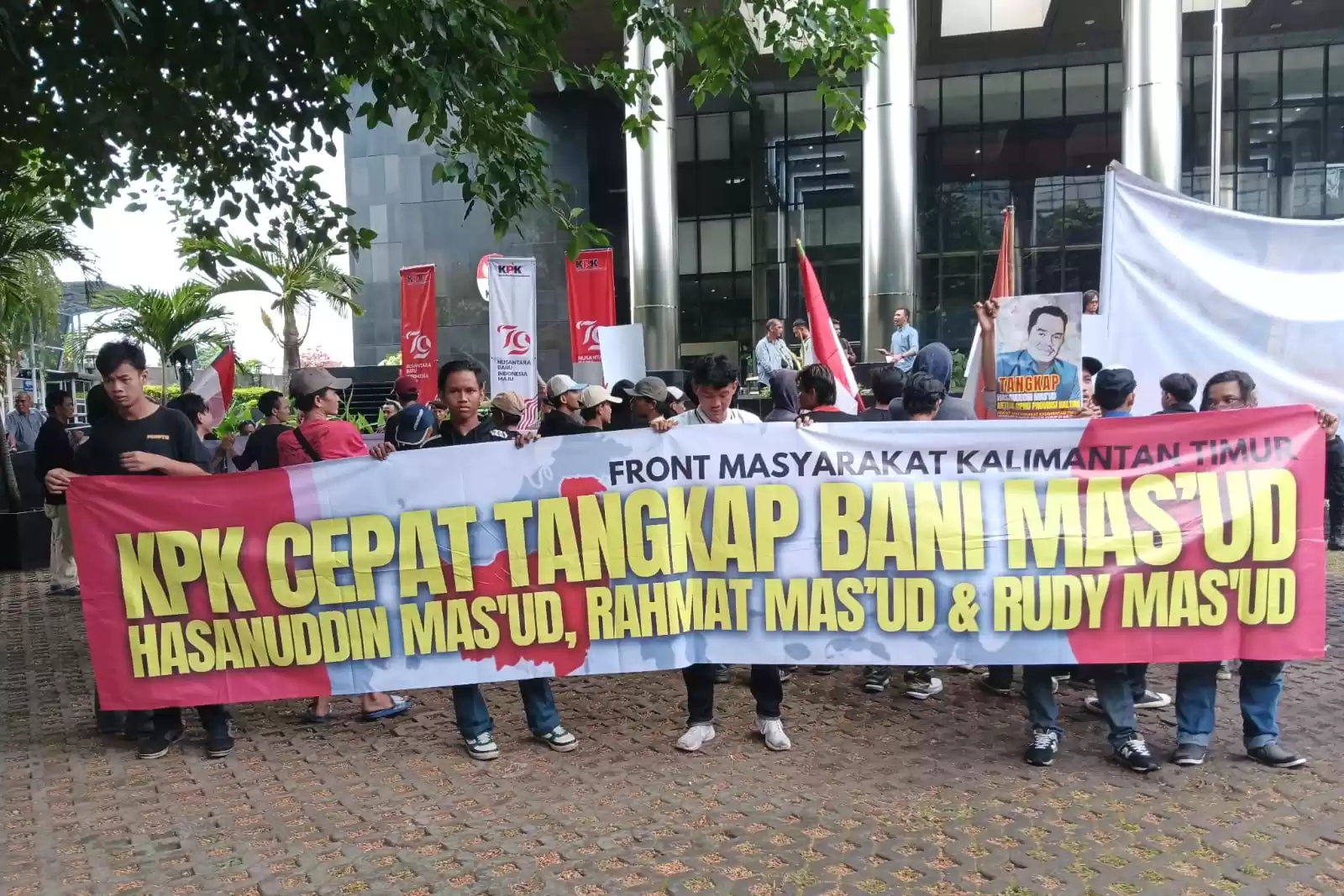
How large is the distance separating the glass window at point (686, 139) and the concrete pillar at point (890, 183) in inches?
348

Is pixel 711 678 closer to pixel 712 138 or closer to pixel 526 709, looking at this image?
pixel 526 709

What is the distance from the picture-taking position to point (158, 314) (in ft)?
74.1

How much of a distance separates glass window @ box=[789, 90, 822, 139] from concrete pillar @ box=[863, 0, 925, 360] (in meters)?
6.94

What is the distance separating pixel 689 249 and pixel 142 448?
2318cm

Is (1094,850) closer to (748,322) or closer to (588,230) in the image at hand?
(588,230)

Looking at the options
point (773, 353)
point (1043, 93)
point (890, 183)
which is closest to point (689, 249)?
point (890, 183)

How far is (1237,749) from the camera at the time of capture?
15.2 feet

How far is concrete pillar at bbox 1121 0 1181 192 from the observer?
17875mm

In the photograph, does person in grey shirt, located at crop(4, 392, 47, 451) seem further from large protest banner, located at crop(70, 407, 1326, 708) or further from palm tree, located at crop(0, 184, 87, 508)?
large protest banner, located at crop(70, 407, 1326, 708)

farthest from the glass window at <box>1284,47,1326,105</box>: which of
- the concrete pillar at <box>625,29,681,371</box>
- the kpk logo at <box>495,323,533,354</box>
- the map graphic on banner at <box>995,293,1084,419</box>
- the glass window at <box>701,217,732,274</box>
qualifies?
the map graphic on banner at <box>995,293,1084,419</box>

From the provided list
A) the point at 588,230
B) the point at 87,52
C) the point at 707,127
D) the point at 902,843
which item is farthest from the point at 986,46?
the point at 902,843

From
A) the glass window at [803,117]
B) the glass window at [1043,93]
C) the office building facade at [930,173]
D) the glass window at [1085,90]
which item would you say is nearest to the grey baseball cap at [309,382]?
the office building facade at [930,173]

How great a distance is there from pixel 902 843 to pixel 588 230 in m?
4.31

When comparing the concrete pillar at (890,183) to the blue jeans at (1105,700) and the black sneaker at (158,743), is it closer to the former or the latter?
the blue jeans at (1105,700)
